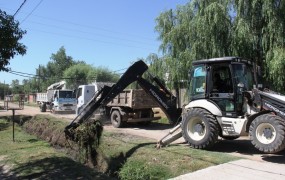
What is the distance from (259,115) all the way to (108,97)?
15.5 feet

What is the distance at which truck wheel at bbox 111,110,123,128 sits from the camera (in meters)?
18.6

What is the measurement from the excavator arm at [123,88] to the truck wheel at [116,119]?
6.08m

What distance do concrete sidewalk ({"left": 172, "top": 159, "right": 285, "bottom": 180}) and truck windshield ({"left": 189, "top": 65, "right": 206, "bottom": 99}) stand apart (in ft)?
9.27

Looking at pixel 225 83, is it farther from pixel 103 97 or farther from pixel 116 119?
pixel 116 119

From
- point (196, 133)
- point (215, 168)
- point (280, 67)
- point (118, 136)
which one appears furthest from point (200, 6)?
point (215, 168)

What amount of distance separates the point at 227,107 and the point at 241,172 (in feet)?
8.83

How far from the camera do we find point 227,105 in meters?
10.5

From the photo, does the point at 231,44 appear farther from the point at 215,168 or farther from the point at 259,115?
the point at 215,168

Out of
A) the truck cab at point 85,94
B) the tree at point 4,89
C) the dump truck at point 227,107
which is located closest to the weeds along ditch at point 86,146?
the dump truck at point 227,107

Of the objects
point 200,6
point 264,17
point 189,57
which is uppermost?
point 200,6

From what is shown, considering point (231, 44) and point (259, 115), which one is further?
point (231, 44)

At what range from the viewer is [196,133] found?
36.0 ft

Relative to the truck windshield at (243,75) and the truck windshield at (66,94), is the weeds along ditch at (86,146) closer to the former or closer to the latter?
the truck windshield at (243,75)

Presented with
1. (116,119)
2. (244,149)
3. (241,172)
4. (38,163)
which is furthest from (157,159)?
(116,119)
